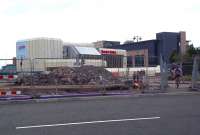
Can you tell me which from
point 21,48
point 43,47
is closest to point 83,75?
point 43,47

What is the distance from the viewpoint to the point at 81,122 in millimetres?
9547

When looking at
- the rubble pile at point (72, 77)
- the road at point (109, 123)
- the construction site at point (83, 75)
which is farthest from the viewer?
the rubble pile at point (72, 77)

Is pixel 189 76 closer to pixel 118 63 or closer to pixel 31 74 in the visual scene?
pixel 118 63

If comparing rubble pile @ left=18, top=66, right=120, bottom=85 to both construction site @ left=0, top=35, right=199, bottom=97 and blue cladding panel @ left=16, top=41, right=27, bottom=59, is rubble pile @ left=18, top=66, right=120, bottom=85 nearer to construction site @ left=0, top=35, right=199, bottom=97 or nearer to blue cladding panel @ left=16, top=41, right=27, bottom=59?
construction site @ left=0, top=35, right=199, bottom=97

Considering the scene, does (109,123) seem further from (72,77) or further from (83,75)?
(83,75)

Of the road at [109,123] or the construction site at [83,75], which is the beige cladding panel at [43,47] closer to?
the construction site at [83,75]

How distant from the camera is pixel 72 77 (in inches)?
935

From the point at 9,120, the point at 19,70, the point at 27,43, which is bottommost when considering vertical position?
the point at 9,120

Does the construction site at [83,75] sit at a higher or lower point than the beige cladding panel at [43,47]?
lower

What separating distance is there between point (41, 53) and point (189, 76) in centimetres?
2778

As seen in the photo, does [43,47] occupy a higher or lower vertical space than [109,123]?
higher

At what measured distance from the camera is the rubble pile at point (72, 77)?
70.7ft

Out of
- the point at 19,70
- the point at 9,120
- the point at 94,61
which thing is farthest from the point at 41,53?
the point at 9,120

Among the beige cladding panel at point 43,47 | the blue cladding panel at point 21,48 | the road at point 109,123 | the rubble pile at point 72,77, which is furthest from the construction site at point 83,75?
the blue cladding panel at point 21,48
